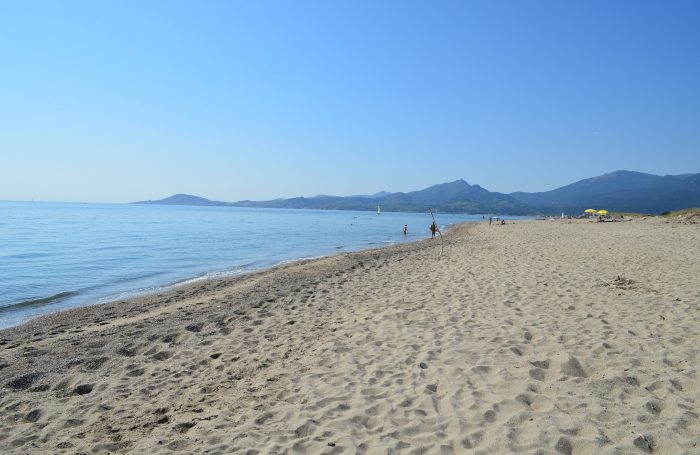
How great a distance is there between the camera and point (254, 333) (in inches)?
314

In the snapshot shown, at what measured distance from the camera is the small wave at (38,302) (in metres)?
12.6

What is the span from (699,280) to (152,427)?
13349 mm

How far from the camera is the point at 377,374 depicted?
18.1ft

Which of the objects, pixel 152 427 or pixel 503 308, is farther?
pixel 503 308

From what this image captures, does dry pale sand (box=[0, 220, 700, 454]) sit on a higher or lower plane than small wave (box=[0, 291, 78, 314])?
higher

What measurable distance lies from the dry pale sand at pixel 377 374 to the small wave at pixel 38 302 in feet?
10.3

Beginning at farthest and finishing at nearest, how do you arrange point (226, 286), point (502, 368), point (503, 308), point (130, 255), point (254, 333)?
Result: point (130, 255) < point (226, 286) < point (503, 308) < point (254, 333) < point (502, 368)

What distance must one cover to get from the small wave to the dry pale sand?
10.3ft

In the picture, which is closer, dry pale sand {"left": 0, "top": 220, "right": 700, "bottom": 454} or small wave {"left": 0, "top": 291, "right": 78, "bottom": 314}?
dry pale sand {"left": 0, "top": 220, "right": 700, "bottom": 454}

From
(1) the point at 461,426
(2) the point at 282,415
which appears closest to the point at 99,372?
(2) the point at 282,415

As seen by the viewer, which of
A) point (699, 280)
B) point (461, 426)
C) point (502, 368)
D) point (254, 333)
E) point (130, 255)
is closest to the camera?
point (461, 426)

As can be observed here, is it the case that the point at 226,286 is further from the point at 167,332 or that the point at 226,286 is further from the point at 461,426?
the point at 461,426

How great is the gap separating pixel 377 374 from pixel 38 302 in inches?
540

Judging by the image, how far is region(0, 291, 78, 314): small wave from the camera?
41.3 feet
